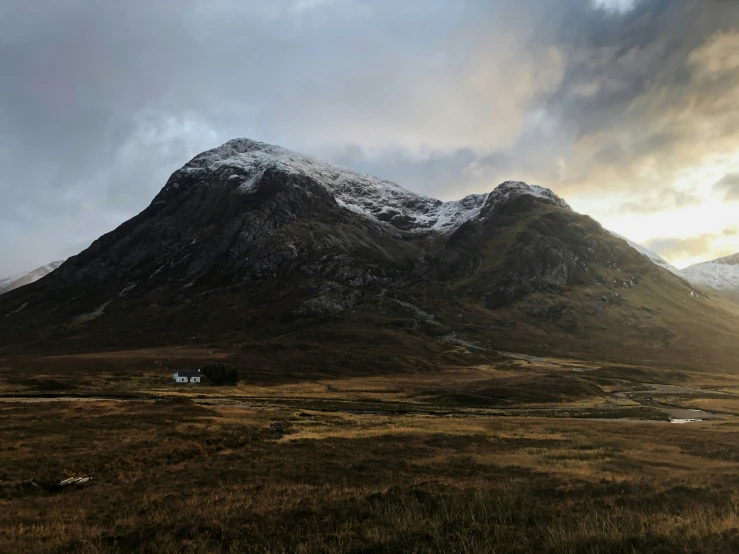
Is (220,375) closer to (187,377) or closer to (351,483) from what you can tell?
(187,377)

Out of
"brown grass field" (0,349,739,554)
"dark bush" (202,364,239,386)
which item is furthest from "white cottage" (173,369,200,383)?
"brown grass field" (0,349,739,554)

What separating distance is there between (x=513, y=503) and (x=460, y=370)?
487ft

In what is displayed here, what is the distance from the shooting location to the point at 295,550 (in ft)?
43.6

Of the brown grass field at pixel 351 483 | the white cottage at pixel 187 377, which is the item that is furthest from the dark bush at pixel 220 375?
the brown grass field at pixel 351 483

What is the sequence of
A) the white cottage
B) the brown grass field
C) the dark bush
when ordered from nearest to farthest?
the brown grass field
the dark bush
the white cottage

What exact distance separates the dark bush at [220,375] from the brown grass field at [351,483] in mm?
54900

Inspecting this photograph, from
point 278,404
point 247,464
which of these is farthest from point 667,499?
point 278,404

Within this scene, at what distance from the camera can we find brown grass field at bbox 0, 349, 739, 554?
13969 millimetres

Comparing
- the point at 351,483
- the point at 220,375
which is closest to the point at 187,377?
the point at 220,375

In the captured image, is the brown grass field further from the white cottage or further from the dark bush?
the white cottage

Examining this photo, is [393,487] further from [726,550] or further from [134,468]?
[134,468]

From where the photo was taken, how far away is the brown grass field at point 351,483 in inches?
550

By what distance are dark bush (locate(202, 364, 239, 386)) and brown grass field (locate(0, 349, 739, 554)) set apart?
180 ft

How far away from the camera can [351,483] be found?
23.1 meters
